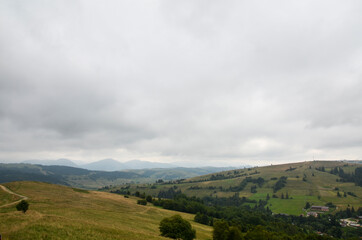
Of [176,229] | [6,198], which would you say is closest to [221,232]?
[176,229]

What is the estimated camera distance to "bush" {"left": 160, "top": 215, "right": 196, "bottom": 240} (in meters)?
61.3

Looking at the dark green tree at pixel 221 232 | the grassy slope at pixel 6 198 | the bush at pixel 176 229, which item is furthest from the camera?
the grassy slope at pixel 6 198

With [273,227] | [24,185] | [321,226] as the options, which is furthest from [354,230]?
[24,185]

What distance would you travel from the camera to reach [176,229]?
62438mm

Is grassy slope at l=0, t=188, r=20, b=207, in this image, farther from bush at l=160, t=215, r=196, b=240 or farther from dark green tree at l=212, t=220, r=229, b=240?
dark green tree at l=212, t=220, r=229, b=240

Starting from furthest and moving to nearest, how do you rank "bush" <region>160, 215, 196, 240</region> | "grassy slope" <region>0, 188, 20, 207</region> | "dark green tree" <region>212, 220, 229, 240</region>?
"grassy slope" <region>0, 188, 20, 207</region>
"dark green tree" <region>212, 220, 229, 240</region>
"bush" <region>160, 215, 196, 240</region>

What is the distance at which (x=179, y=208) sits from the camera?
168625mm

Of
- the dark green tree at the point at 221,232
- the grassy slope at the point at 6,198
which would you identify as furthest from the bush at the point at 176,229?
the grassy slope at the point at 6,198

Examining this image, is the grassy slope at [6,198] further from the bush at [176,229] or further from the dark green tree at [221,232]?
the dark green tree at [221,232]

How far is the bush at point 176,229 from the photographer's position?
6127 centimetres

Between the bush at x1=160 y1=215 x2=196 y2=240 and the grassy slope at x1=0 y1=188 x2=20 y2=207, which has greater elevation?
the grassy slope at x1=0 y1=188 x2=20 y2=207

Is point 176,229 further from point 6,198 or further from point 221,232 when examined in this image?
point 6,198

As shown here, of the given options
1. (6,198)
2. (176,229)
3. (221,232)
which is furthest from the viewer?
(6,198)

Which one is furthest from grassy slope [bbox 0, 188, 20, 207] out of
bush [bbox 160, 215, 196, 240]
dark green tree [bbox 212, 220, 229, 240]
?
dark green tree [bbox 212, 220, 229, 240]
